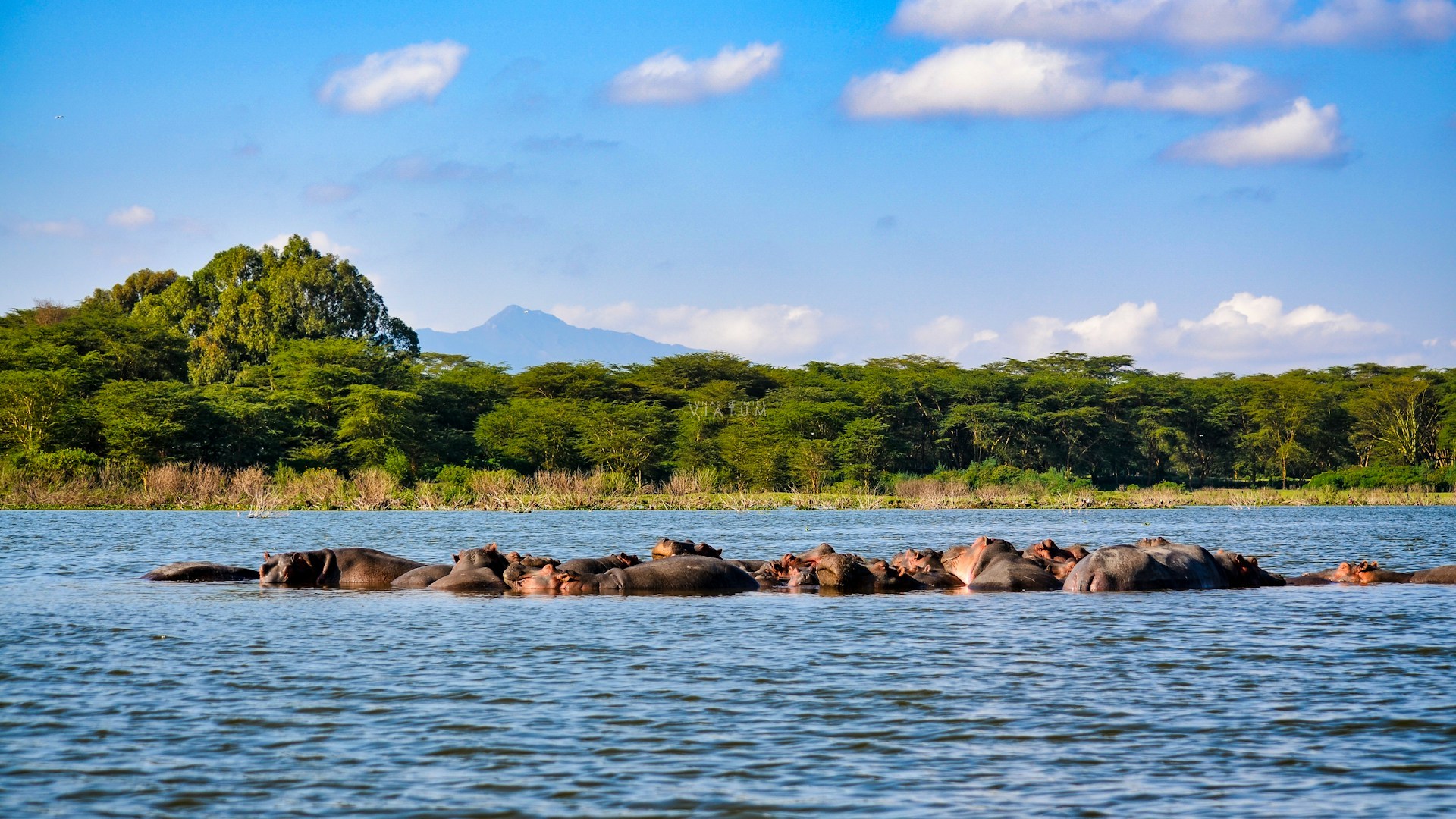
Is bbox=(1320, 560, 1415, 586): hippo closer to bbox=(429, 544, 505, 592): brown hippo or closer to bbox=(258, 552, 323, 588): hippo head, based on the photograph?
bbox=(429, 544, 505, 592): brown hippo

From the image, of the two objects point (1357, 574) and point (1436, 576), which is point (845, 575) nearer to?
point (1357, 574)

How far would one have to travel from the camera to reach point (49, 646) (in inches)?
524

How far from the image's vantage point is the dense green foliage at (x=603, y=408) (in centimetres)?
7431

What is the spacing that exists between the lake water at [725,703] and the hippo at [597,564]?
1.55 meters

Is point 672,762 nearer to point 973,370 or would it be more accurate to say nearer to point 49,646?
point 49,646

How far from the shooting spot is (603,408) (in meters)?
89.6

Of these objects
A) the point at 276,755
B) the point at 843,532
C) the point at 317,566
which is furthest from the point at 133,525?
the point at 276,755

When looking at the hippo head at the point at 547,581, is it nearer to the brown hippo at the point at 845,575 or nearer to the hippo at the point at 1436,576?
the brown hippo at the point at 845,575

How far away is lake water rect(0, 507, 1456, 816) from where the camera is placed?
7.80 meters

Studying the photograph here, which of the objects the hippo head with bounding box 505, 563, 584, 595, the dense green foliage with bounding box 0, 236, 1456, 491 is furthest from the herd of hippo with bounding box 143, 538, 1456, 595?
the dense green foliage with bounding box 0, 236, 1456, 491

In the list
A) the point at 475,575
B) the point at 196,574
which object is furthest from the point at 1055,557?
the point at 196,574

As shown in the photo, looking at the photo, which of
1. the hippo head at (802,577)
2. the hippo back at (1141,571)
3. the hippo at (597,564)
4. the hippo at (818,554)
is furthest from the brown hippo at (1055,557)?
the hippo at (597,564)

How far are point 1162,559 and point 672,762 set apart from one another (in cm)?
1241

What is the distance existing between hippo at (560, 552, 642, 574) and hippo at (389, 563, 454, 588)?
5.91ft
